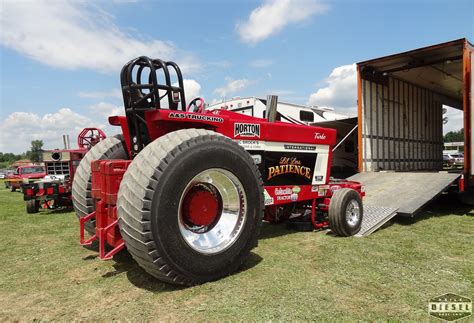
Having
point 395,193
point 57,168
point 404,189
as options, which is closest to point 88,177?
point 395,193

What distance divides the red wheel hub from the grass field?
0.63m

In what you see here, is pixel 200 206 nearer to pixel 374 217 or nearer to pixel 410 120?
pixel 374 217

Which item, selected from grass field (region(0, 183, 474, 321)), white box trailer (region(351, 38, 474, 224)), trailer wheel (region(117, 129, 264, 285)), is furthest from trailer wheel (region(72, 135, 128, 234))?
white box trailer (region(351, 38, 474, 224))

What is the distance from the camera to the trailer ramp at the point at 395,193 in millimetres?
5895

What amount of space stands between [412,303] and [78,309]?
9.22 ft

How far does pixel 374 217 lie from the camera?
19.2 feet

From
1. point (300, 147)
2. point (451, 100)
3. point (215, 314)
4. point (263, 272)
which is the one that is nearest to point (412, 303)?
point (263, 272)

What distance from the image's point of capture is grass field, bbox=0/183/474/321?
2840 millimetres

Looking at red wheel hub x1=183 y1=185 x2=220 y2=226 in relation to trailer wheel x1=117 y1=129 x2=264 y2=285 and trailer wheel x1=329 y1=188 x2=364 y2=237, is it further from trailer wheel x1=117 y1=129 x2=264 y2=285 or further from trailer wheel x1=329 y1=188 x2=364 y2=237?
trailer wheel x1=329 y1=188 x2=364 y2=237

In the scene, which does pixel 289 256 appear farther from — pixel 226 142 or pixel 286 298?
pixel 226 142

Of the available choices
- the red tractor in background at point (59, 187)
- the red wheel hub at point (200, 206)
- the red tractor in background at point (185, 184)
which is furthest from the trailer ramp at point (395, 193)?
the red tractor in background at point (59, 187)

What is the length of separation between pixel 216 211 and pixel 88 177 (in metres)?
1.88

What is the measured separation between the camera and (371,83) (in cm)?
1010

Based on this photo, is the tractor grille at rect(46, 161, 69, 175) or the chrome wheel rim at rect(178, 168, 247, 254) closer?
the chrome wheel rim at rect(178, 168, 247, 254)
